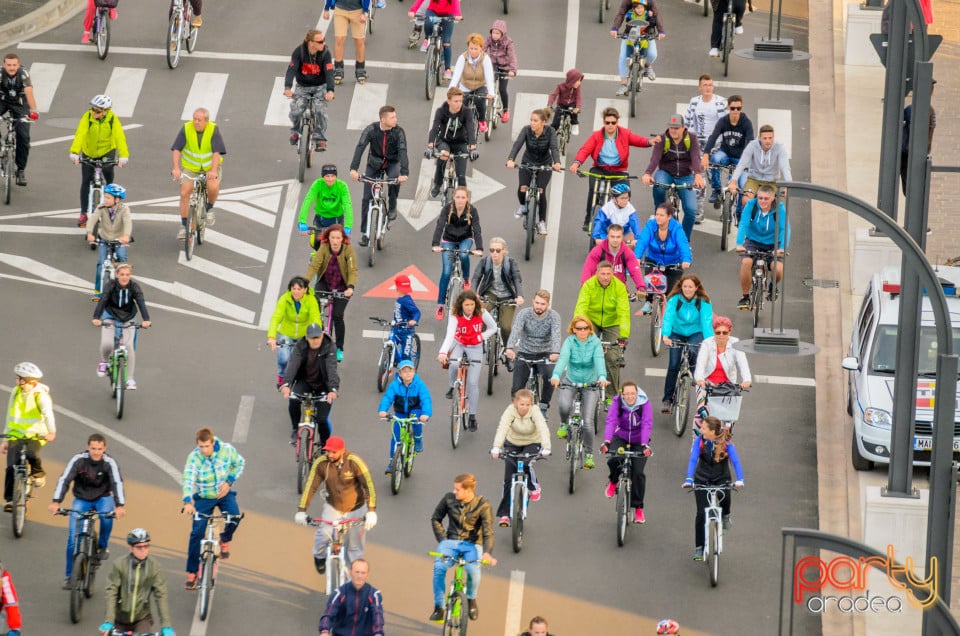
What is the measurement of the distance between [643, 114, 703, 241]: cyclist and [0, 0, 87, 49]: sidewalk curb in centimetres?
1398

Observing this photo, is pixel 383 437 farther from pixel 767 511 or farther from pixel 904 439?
pixel 904 439

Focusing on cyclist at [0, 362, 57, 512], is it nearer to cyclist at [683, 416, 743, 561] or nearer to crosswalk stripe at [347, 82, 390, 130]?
cyclist at [683, 416, 743, 561]

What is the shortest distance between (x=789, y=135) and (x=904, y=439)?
13.4 meters

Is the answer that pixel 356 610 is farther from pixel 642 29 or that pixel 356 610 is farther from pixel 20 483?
pixel 642 29

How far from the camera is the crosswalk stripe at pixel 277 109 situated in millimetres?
36438

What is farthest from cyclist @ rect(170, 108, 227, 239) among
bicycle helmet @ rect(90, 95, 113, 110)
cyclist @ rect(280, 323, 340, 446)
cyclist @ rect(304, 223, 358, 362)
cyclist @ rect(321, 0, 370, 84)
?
cyclist @ rect(280, 323, 340, 446)

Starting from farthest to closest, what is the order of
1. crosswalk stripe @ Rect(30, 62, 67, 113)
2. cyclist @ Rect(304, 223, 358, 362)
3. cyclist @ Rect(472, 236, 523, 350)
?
crosswalk stripe @ Rect(30, 62, 67, 113)
cyclist @ Rect(304, 223, 358, 362)
cyclist @ Rect(472, 236, 523, 350)

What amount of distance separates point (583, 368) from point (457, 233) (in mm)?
3980

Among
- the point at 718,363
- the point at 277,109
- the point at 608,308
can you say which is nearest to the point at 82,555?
the point at 608,308

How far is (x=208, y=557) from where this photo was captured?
74.7 feet

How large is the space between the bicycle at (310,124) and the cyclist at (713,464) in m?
11.6

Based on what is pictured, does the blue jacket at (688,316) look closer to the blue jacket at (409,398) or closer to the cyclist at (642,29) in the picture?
the blue jacket at (409,398)

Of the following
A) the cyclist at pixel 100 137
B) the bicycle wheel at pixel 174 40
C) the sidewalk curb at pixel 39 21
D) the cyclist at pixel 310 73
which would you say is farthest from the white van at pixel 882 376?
the sidewalk curb at pixel 39 21

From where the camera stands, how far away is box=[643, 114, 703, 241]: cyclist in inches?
1186
